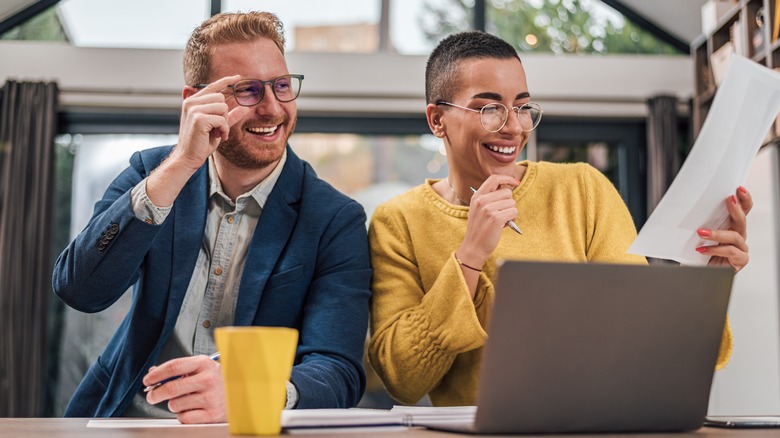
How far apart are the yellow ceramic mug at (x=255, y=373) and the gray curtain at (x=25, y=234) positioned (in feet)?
12.1

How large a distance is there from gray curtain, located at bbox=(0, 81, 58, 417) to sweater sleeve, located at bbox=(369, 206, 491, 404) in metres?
3.07

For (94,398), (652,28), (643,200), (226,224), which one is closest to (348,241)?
(226,224)

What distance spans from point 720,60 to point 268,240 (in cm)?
303

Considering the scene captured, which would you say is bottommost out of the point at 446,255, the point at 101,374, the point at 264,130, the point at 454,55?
the point at 101,374

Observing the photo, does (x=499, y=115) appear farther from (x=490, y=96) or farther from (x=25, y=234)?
(x=25, y=234)

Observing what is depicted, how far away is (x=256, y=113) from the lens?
5.22ft

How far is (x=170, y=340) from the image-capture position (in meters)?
1.56

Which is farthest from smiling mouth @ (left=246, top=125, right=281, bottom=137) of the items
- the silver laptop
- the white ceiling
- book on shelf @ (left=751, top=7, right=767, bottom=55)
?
the white ceiling

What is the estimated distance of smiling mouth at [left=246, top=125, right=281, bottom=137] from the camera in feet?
5.24

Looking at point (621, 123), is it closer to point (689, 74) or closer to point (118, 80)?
point (689, 74)

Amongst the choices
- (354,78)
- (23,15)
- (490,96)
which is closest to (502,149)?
(490,96)

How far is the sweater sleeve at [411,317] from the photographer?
52.9 inches

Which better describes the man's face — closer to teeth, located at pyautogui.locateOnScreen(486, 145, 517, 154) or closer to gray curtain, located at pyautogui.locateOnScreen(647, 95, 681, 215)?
teeth, located at pyautogui.locateOnScreen(486, 145, 517, 154)

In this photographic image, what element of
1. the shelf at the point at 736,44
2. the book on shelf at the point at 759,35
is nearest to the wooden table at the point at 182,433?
the shelf at the point at 736,44
